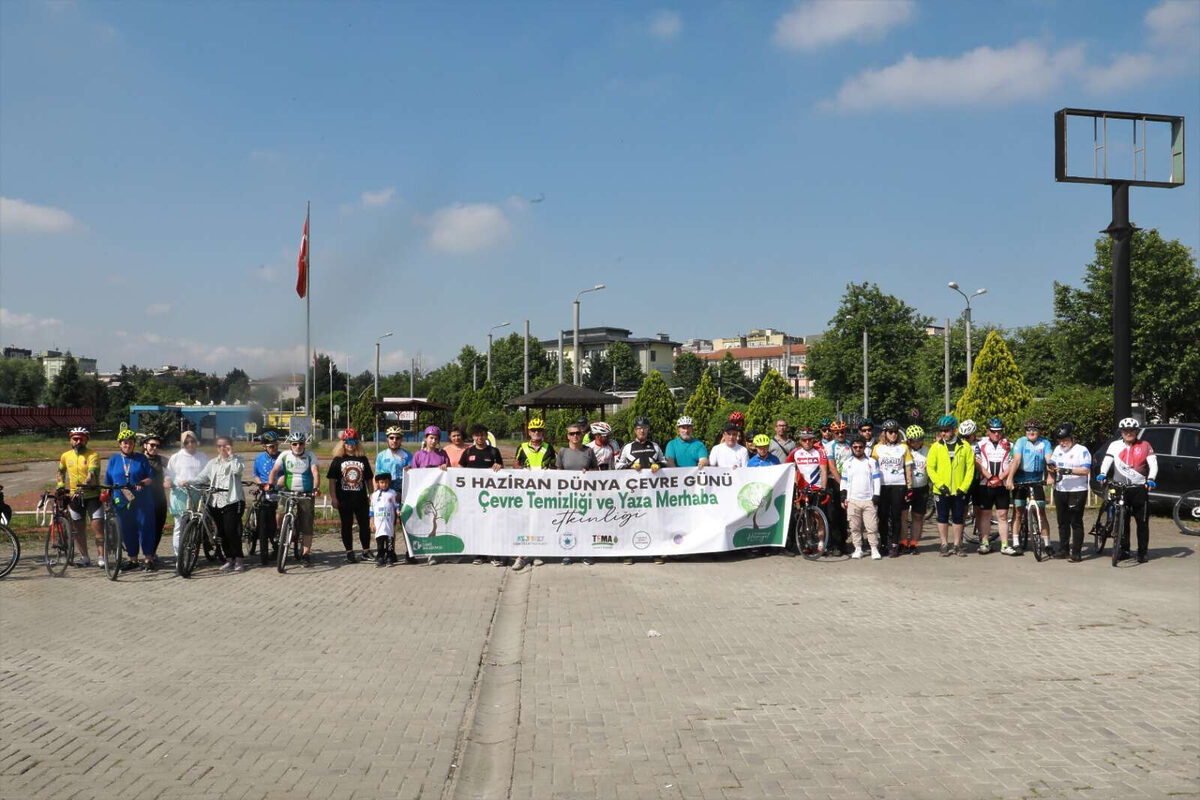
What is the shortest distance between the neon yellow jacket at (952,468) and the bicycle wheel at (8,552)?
11.4 meters

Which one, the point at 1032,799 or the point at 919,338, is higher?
the point at 919,338

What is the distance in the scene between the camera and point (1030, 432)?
13.4 meters

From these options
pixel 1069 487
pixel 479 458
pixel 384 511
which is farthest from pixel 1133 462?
pixel 384 511

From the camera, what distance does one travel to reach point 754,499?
13586 mm

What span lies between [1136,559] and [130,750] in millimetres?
12071

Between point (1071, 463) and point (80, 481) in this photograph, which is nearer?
point (80, 481)

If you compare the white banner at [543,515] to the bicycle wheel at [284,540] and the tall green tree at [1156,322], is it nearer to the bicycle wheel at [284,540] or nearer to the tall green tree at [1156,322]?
the bicycle wheel at [284,540]

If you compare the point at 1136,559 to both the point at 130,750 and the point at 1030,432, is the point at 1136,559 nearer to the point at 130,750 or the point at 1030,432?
the point at 1030,432

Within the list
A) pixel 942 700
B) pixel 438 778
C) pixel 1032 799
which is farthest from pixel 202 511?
pixel 1032 799

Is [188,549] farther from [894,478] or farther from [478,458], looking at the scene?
[894,478]

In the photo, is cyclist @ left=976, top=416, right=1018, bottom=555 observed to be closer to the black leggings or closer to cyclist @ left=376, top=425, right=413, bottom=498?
cyclist @ left=376, top=425, right=413, bottom=498

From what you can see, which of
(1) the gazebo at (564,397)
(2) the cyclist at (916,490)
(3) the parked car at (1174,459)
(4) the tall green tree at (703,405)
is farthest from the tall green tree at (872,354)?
(2) the cyclist at (916,490)

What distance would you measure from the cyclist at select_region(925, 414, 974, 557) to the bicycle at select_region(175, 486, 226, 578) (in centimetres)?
913

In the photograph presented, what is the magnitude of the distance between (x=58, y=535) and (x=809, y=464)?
31.0ft
